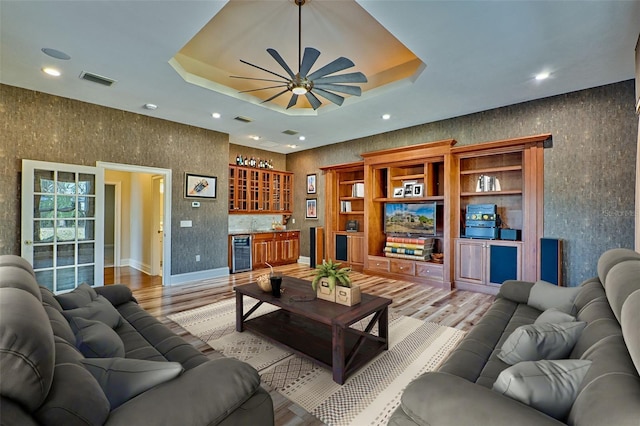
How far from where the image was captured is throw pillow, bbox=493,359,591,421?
3.32 feet

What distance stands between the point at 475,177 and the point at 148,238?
6715mm

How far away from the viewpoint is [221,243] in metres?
6.00

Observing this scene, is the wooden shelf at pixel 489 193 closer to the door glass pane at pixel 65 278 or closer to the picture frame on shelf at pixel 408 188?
the picture frame on shelf at pixel 408 188

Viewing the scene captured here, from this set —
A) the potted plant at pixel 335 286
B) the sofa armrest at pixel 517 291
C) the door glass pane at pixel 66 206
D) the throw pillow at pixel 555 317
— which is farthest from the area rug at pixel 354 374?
the door glass pane at pixel 66 206

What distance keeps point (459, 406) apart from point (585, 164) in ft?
14.8

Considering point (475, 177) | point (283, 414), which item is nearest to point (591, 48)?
point (475, 177)

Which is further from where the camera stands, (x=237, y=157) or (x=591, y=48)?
(x=237, y=157)

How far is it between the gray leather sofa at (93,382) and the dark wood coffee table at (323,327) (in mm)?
1055

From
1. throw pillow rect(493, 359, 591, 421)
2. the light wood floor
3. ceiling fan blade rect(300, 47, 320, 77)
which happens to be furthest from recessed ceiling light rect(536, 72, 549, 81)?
throw pillow rect(493, 359, 591, 421)

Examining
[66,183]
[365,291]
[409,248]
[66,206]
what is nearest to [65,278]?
[66,206]

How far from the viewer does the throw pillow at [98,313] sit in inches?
72.0

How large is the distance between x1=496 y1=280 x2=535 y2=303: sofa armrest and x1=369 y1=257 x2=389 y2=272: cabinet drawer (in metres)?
3.01

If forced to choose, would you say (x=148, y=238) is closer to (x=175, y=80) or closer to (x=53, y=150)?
(x=53, y=150)

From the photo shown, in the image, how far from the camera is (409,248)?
18.1 ft
